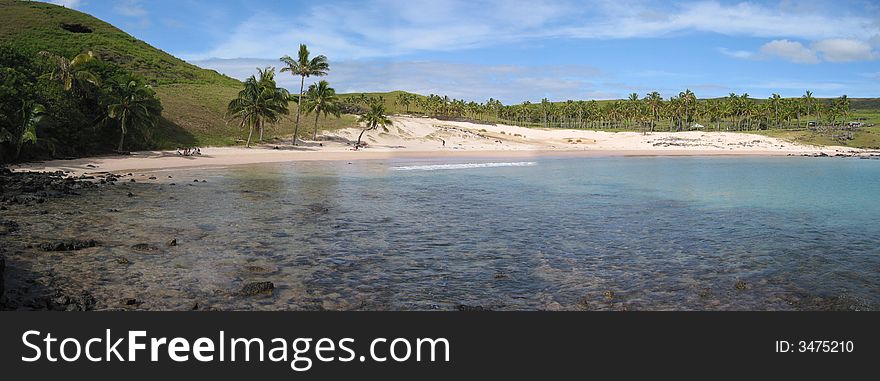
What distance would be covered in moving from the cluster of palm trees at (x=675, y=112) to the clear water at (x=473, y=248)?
11137cm

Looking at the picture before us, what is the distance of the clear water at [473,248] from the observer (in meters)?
10.9

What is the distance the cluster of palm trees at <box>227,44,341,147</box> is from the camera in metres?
58.0

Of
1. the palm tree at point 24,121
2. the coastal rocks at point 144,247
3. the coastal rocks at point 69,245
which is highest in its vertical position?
the palm tree at point 24,121

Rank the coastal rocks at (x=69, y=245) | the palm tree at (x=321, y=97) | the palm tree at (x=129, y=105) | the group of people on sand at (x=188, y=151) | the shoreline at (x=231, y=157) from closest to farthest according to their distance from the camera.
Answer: the coastal rocks at (x=69, y=245) < the shoreline at (x=231, y=157) < the palm tree at (x=129, y=105) < the group of people on sand at (x=188, y=151) < the palm tree at (x=321, y=97)

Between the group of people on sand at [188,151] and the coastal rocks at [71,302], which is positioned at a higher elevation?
the group of people on sand at [188,151]

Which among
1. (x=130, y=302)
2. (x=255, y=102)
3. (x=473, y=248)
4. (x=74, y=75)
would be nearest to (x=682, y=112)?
(x=255, y=102)

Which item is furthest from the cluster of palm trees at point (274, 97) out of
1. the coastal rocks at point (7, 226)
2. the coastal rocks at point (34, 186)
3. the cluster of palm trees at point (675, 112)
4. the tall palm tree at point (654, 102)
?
the tall palm tree at point (654, 102)

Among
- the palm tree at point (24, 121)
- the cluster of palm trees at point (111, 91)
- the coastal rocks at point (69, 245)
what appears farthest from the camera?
the cluster of palm trees at point (111, 91)

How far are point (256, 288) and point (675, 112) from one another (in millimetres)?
148919

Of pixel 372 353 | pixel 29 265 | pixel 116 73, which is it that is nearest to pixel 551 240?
pixel 372 353

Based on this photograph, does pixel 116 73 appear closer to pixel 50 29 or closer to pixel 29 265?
pixel 29 265

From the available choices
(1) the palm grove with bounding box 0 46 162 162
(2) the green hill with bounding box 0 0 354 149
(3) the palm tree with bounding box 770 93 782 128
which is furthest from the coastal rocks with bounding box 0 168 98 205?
(3) the palm tree with bounding box 770 93 782 128

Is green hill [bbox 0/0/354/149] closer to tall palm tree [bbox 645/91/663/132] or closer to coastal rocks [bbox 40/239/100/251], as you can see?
coastal rocks [bbox 40/239/100/251]

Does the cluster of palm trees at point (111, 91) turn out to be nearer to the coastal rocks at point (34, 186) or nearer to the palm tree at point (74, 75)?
the palm tree at point (74, 75)
